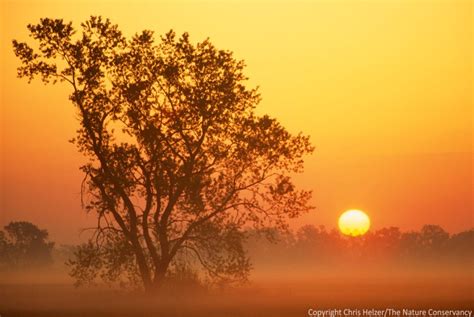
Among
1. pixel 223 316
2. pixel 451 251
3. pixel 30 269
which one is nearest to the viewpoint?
pixel 223 316

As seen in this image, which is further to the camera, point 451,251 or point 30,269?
point 451,251

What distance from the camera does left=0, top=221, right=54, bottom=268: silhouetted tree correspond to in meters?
166

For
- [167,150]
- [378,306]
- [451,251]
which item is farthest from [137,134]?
[451,251]

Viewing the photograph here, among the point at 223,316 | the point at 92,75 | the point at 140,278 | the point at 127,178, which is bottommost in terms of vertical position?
the point at 223,316

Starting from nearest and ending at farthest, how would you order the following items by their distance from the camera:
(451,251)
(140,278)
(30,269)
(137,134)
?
(137,134), (140,278), (30,269), (451,251)

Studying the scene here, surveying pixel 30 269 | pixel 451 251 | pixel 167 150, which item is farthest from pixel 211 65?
pixel 451 251

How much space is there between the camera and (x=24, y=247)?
169 metres

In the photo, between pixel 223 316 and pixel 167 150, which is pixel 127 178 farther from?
pixel 223 316

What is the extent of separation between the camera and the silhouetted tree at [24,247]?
166 meters

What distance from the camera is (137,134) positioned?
56.9 meters

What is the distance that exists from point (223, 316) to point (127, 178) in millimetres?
15644

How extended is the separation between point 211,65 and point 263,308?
52.5 feet

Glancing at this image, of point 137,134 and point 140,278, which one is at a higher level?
point 137,134

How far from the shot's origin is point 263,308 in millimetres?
52719
